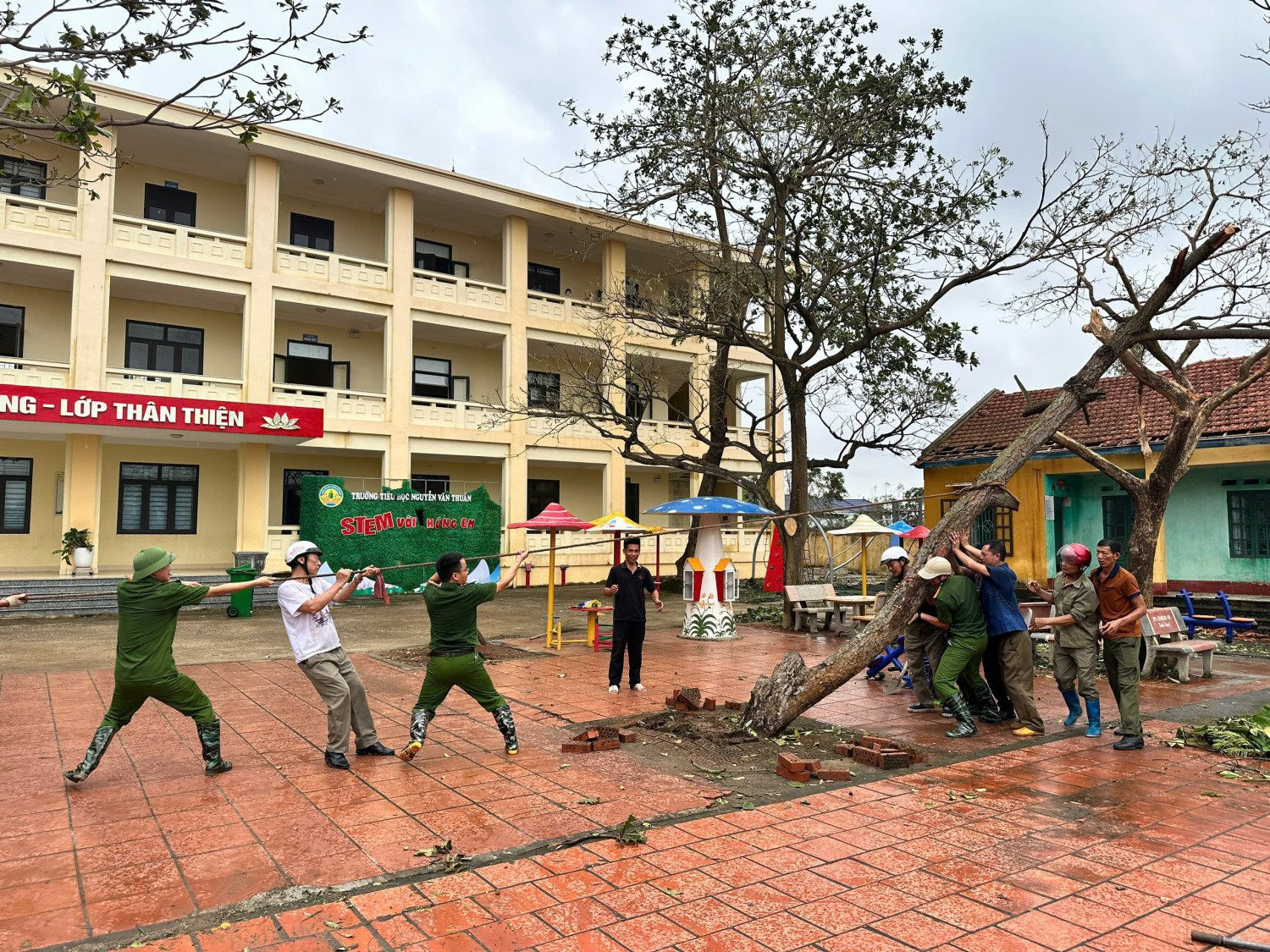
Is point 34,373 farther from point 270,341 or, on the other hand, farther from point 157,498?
point 270,341

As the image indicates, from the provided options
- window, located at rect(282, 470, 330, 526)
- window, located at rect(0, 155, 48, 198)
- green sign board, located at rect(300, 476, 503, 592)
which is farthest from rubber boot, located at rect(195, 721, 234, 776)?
window, located at rect(0, 155, 48, 198)

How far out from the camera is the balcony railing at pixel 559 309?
81.7ft

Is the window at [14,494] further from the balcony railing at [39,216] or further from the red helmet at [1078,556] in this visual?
the red helmet at [1078,556]

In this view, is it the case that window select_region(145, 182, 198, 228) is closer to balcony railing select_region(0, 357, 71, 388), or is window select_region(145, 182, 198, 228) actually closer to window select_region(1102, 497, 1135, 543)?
balcony railing select_region(0, 357, 71, 388)

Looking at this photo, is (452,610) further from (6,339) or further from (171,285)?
(6,339)

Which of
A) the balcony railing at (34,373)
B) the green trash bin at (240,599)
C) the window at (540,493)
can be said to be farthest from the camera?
the window at (540,493)

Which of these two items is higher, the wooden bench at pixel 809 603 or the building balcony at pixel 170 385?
the building balcony at pixel 170 385

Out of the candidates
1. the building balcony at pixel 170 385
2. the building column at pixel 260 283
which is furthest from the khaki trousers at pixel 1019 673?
the building column at pixel 260 283

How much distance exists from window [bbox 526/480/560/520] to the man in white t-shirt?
1982cm

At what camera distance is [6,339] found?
19.5 m

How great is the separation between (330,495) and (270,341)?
494 centimetres

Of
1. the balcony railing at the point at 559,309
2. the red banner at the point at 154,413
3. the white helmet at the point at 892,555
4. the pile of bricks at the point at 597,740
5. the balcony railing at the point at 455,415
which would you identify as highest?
the balcony railing at the point at 559,309

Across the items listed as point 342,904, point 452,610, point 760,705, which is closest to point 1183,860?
point 760,705

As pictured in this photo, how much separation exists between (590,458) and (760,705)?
18883mm
